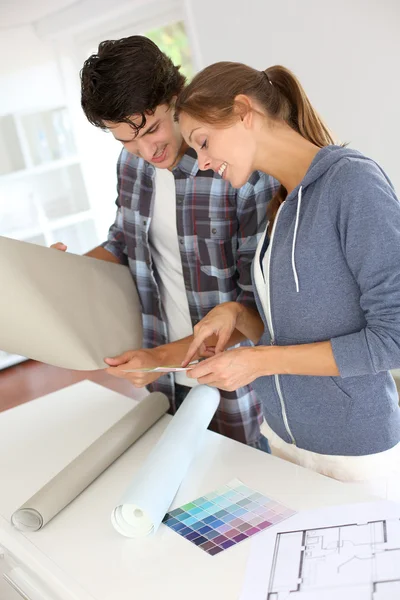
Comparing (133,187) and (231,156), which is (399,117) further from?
(231,156)

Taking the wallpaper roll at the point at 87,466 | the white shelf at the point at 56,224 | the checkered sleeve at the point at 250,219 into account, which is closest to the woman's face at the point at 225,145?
the checkered sleeve at the point at 250,219

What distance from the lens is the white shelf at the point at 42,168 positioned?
16.4 ft

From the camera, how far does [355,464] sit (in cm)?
135

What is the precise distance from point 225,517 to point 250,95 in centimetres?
82

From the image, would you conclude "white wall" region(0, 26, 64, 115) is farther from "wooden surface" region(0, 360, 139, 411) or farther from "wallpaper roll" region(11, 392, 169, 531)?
"wallpaper roll" region(11, 392, 169, 531)

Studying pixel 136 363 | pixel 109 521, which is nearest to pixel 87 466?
pixel 109 521

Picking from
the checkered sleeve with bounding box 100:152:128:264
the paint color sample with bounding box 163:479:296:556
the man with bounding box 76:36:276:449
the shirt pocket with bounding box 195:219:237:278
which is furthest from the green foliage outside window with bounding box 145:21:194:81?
the paint color sample with bounding box 163:479:296:556

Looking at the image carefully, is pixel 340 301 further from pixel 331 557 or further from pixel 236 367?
pixel 331 557

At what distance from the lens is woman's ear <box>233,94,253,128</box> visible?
4.27 feet

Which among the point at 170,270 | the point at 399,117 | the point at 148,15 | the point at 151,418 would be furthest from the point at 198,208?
the point at 148,15

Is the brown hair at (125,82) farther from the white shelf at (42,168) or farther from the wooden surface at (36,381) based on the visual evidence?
the white shelf at (42,168)

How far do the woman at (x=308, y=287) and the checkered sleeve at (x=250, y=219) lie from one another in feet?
0.57

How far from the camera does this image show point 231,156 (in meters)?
1.34

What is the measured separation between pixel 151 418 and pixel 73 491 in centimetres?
35
